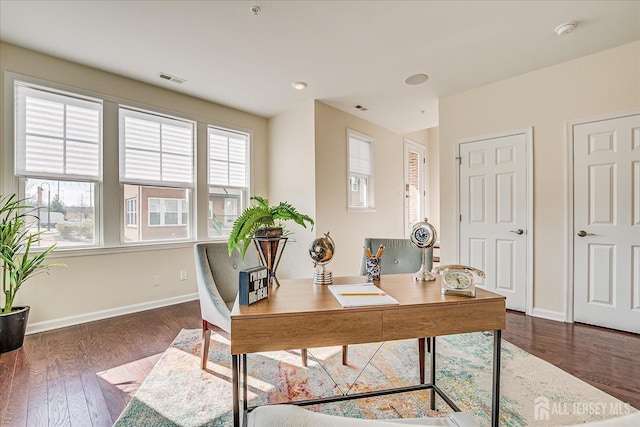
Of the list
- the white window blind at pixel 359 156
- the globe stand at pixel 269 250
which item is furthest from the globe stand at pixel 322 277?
the white window blind at pixel 359 156

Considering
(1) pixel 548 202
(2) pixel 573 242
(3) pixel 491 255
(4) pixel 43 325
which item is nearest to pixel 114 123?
(4) pixel 43 325

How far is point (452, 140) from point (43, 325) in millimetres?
4987

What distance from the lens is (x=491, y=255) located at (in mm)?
3570

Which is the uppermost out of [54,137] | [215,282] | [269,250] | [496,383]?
[54,137]

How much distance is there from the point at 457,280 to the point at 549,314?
8.57 ft

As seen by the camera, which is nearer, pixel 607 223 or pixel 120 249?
pixel 607 223

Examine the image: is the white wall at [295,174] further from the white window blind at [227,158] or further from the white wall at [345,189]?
the white window blind at [227,158]

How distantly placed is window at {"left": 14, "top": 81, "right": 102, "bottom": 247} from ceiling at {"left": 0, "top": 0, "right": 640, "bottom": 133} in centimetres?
48

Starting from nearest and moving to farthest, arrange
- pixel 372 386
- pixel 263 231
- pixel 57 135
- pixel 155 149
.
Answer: pixel 263 231 → pixel 372 386 → pixel 57 135 → pixel 155 149

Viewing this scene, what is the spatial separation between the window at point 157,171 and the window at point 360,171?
237 cm

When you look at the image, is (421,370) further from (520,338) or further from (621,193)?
(621,193)

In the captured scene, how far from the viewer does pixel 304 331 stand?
46.5 inches

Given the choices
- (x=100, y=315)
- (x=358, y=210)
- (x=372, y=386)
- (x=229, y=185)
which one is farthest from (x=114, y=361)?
(x=358, y=210)

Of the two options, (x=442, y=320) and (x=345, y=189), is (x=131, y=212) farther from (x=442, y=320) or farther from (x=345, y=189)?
(x=442, y=320)
